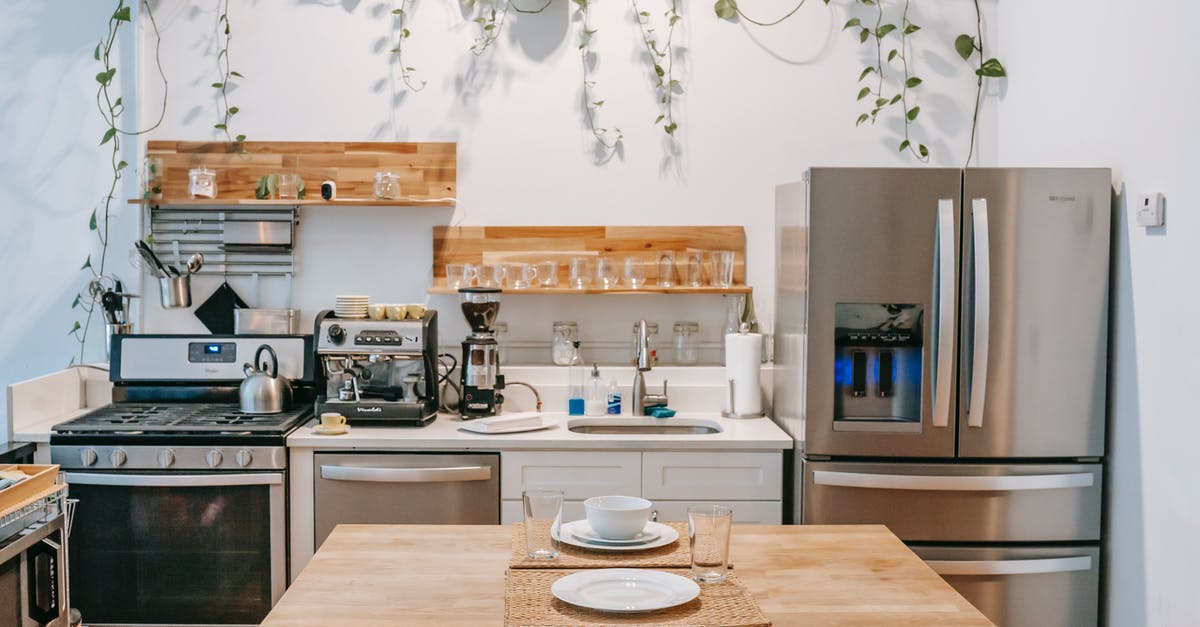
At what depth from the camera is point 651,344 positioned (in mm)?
3881

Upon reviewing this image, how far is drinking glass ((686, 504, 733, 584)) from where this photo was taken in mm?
1722

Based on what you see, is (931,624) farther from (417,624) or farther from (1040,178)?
(1040,178)

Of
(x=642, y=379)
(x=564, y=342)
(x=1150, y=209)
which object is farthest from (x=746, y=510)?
(x=1150, y=209)

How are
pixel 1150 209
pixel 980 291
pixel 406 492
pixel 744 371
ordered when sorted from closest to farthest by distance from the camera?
pixel 1150 209 → pixel 980 291 → pixel 406 492 → pixel 744 371

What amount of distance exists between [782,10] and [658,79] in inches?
21.8

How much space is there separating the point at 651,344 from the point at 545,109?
1.00 metres

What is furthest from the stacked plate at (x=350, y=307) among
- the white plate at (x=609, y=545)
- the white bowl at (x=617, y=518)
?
the white bowl at (x=617, y=518)

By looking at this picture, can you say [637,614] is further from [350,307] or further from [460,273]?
[460,273]

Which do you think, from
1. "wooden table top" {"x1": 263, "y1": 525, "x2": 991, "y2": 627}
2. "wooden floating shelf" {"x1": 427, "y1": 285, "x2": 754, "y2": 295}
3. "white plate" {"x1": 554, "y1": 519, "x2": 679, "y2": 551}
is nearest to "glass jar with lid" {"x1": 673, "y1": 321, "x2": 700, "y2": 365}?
"wooden floating shelf" {"x1": 427, "y1": 285, "x2": 754, "y2": 295}

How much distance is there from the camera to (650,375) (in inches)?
154

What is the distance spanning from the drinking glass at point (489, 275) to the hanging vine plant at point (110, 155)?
137 cm

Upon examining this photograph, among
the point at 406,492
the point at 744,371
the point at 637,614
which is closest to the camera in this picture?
the point at 637,614

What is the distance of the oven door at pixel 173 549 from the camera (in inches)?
128

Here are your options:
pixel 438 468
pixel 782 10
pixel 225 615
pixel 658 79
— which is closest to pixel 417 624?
pixel 438 468
